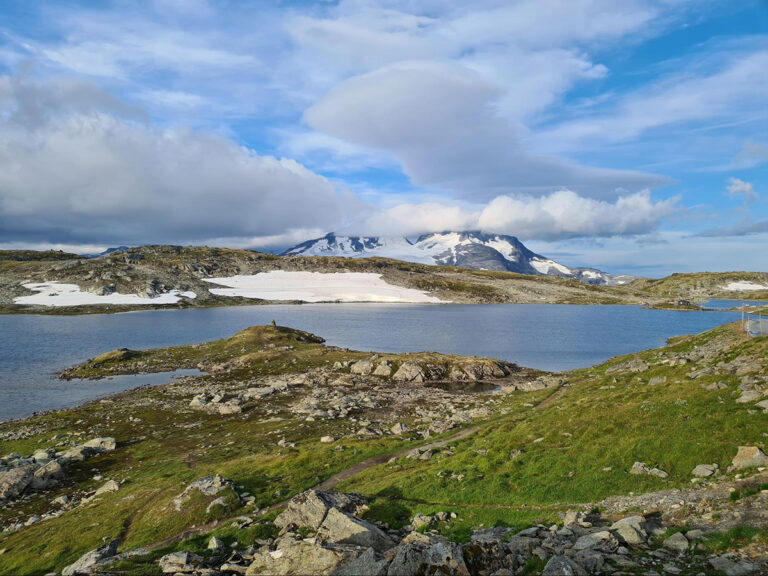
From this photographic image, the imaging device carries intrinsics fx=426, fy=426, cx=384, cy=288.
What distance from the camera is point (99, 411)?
62812mm

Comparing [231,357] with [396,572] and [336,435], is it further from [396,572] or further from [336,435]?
[396,572]

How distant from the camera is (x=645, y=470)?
23453 mm

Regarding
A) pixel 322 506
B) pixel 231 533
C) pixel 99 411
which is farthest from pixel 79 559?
pixel 99 411

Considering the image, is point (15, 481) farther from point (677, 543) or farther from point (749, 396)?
point (749, 396)

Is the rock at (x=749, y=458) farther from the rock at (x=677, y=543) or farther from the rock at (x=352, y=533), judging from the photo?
the rock at (x=352, y=533)

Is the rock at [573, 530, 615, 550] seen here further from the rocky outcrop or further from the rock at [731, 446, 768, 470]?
the rocky outcrop

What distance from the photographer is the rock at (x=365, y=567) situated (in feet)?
48.6

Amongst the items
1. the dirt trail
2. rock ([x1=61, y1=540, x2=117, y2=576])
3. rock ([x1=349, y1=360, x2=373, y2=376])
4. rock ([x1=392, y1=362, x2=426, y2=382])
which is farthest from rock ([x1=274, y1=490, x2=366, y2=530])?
rock ([x1=349, y1=360, x2=373, y2=376])

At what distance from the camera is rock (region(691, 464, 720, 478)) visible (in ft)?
69.9

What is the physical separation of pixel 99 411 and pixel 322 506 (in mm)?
56469

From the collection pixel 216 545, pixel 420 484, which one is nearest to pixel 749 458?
pixel 420 484

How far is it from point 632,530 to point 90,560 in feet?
85.8

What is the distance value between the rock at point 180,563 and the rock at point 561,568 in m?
14.2

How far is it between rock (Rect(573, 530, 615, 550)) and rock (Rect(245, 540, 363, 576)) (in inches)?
328
